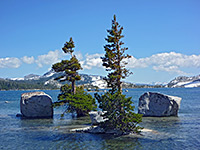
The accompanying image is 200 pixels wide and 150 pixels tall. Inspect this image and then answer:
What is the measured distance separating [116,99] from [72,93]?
17156 mm

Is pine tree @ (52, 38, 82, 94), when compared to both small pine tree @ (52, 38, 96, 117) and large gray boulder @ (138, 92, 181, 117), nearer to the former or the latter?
small pine tree @ (52, 38, 96, 117)

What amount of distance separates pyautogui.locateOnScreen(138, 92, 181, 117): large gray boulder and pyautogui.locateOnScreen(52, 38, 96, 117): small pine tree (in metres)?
8.52

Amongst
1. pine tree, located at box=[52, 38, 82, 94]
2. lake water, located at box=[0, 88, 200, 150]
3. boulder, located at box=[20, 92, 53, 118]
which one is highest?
pine tree, located at box=[52, 38, 82, 94]

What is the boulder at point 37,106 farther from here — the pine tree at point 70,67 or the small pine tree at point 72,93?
the pine tree at point 70,67

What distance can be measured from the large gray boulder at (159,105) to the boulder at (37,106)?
15.7 meters

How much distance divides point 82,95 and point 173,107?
592 inches

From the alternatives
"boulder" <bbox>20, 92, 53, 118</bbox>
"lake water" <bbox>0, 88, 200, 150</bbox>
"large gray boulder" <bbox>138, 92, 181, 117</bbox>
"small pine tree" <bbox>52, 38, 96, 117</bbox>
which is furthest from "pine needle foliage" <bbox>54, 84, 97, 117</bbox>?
"lake water" <bbox>0, 88, 200, 150</bbox>

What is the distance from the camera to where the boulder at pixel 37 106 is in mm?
40906

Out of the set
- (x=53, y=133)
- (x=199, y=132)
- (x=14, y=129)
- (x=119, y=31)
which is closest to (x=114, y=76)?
(x=119, y=31)

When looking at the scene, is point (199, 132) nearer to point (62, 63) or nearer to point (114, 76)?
point (114, 76)

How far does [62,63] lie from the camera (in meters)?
41.2

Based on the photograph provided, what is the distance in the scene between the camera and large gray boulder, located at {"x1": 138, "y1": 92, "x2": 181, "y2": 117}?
127ft

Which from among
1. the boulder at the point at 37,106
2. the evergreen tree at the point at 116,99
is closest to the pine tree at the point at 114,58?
the evergreen tree at the point at 116,99

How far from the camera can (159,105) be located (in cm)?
3903
